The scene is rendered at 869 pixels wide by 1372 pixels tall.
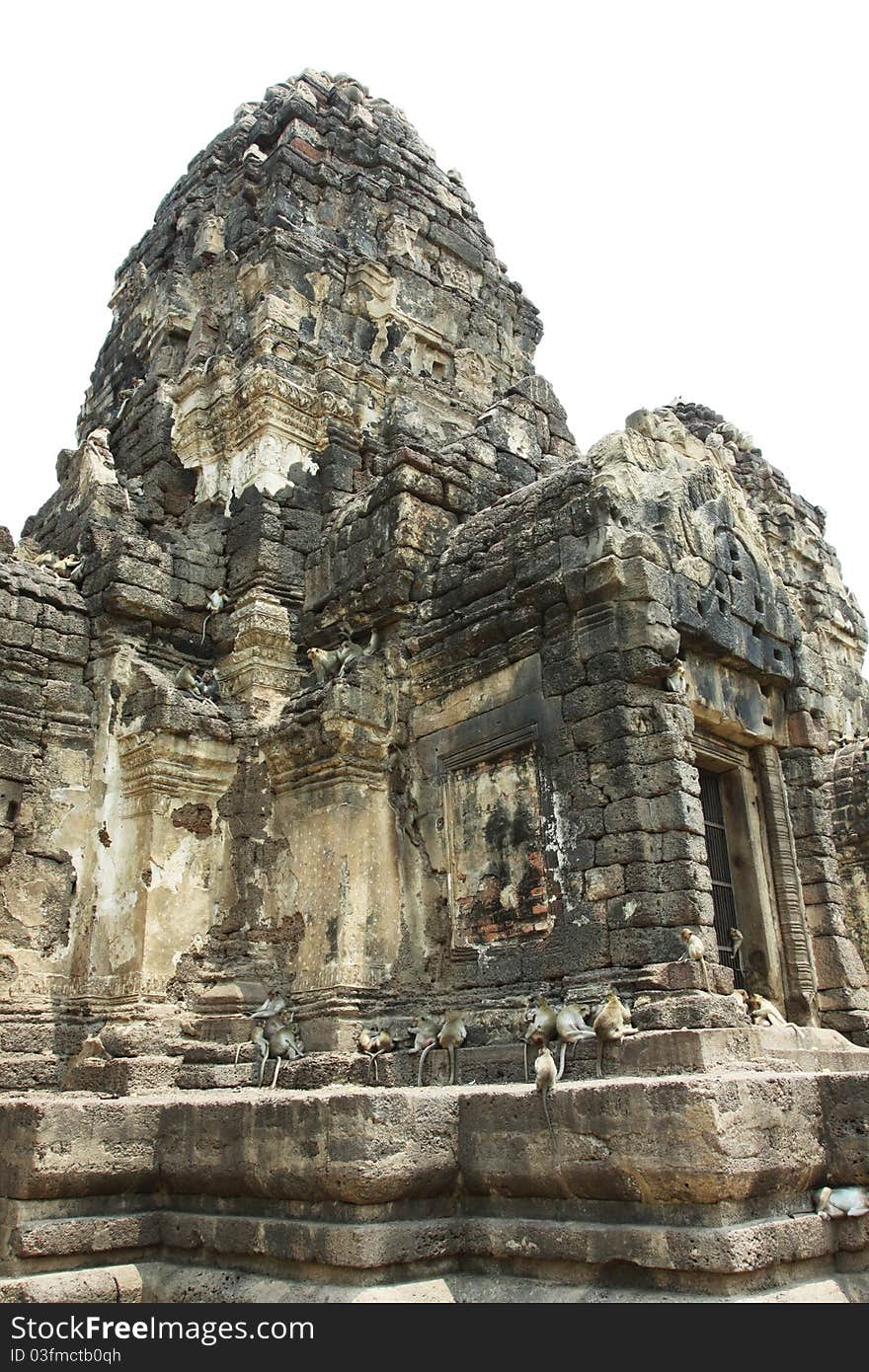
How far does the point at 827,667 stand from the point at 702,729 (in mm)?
12584

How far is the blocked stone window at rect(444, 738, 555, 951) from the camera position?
7328 millimetres

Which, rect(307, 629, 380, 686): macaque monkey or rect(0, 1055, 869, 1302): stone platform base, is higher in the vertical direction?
rect(307, 629, 380, 686): macaque monkey

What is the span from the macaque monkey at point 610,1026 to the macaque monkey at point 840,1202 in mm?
1230

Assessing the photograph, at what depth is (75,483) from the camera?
11109 mm

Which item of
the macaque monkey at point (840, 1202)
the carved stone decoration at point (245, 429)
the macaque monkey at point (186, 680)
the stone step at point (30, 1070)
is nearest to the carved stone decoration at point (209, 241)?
the carved stone decoration at point (245, 429)

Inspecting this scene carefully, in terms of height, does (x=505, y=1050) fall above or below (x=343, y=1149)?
above

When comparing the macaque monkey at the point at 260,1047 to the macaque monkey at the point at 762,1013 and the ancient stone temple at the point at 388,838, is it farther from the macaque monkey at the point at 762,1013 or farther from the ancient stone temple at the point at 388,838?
the macaque monkey at the point at 762,1013

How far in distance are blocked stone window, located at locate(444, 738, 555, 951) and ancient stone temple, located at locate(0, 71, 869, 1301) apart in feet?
0.12

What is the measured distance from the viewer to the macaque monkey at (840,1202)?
16.2 ft

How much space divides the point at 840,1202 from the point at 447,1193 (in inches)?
74.4

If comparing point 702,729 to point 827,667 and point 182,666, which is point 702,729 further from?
point 827,667

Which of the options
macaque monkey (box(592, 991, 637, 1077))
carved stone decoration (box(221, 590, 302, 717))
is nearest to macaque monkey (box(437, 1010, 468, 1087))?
macaque monkey (box(592, 991, 637, 1077))

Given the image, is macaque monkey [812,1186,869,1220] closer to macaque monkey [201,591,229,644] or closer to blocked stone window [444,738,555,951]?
blocked stone window [444,738,555,951]
